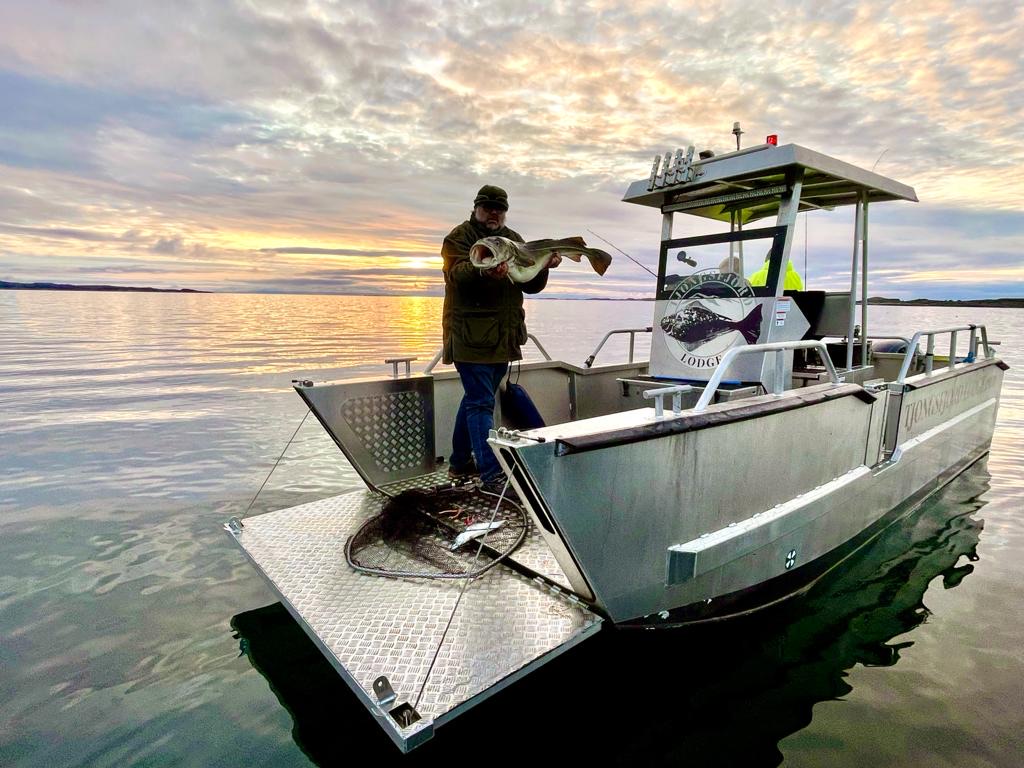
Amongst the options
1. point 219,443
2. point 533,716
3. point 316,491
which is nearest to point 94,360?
point 219,443

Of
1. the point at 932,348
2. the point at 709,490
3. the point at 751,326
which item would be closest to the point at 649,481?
the point at 709,490

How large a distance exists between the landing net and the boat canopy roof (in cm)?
298

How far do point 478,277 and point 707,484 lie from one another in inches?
76.3

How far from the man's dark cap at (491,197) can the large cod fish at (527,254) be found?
0.51m

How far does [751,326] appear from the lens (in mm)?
4504

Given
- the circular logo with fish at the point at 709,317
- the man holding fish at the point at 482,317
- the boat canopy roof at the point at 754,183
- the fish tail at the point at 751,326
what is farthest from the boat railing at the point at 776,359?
the boat canopy roof at the point at 754,183

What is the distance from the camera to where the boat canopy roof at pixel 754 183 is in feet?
14.4

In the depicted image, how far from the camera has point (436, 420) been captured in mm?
5023

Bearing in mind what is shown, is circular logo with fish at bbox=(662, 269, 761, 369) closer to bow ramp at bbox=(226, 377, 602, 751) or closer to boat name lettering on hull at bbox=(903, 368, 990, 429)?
boat name lettering on hull at bbox=(903, 368, 990, 429)

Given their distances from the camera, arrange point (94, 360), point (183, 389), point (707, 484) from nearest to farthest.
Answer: point (707, 484), point (183, 389), point (94, 360)

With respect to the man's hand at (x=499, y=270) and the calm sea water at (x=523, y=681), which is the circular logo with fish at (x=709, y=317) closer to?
the calm sea water at (x=523, y=681)

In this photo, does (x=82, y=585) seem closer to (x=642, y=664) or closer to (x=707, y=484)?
(x=642, y=664)

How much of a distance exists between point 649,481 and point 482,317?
1.82m

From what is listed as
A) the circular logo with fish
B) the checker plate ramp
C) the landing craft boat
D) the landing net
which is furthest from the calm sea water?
the circular logo with fish
